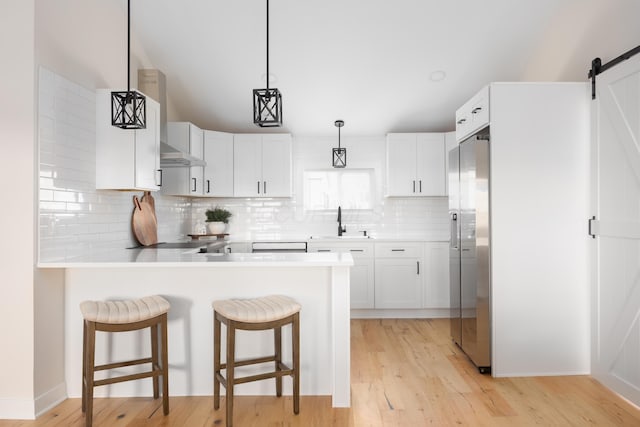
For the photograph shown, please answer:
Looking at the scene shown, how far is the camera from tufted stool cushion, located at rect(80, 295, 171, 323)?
2.25 meters

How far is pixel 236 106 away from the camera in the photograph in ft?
15.9

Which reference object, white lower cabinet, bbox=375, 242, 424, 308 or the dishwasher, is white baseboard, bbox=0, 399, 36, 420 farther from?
white lower cabinet, bbox=375, 242, 424, 308

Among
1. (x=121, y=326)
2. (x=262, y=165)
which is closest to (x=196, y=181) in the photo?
(x=262, y=165)

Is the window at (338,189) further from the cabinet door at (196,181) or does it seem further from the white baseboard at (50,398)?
the white baseboard at (50,398)

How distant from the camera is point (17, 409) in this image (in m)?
2.43

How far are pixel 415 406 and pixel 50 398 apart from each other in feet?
7.32

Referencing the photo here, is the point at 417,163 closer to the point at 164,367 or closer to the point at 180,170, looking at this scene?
the point at 180,170

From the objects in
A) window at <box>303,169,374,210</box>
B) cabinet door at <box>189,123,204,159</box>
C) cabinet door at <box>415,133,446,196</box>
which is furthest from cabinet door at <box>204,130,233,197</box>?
cabinet door at <box>415,133,446,196</box>

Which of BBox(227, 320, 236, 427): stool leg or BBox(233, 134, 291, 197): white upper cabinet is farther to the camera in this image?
BBox(233, 134, 291, 197): white upper cabinet

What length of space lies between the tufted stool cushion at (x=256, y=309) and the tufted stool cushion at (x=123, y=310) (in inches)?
13.3

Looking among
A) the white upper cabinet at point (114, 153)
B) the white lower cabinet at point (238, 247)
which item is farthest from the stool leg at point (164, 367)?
the white lower cabinet at point (238, 247)

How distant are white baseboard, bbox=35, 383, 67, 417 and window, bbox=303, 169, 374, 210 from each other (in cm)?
339

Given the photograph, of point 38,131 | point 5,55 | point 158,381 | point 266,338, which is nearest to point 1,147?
point 38,131

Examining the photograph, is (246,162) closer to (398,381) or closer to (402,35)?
(402,35)
